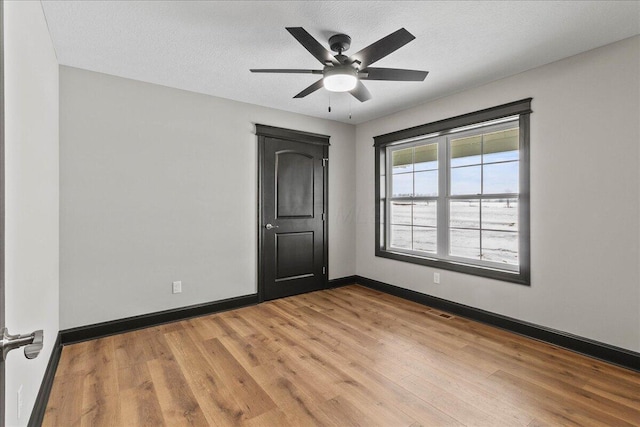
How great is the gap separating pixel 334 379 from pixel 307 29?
2.56 metres

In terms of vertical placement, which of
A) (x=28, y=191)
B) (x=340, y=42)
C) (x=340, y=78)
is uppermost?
(x=340, y=42)

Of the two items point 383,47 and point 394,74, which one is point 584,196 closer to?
point 394,74

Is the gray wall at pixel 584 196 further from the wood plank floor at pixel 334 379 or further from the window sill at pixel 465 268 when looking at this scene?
the wood plank floor at pixel 334 379

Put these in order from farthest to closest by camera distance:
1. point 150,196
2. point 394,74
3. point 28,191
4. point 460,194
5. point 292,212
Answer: point 292,212, point 460,194, point 150,196, point 394,74, point 28,191

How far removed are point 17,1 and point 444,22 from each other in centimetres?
250

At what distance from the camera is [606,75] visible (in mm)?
2572

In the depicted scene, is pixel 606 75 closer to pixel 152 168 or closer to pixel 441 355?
pixel 441 355

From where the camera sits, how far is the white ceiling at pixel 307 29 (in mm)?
2119

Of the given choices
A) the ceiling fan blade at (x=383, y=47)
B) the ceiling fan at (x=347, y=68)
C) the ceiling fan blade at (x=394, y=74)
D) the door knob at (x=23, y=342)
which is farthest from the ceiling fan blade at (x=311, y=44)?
the door knob at (x=23, y=342)

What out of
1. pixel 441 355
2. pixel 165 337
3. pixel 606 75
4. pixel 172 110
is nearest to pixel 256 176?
pixel 172 110

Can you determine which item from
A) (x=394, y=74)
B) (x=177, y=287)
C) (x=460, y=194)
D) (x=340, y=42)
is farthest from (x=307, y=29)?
(x=177, y=287)

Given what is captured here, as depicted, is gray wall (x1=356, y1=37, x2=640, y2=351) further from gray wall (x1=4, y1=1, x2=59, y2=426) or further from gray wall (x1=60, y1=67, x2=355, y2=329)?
gray wall (x1=4, y1=1, x2=59, y2=426)

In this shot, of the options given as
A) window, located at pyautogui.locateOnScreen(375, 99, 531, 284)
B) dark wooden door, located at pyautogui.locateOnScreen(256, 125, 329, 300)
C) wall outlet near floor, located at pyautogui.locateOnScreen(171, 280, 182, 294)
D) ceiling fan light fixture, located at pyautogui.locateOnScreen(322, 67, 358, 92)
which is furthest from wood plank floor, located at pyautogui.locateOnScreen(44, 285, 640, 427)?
ceiling fan light fixture, located at pyautogui.locateOnScreen(322, 67, 358, 92)

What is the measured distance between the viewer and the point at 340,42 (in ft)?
7.95
